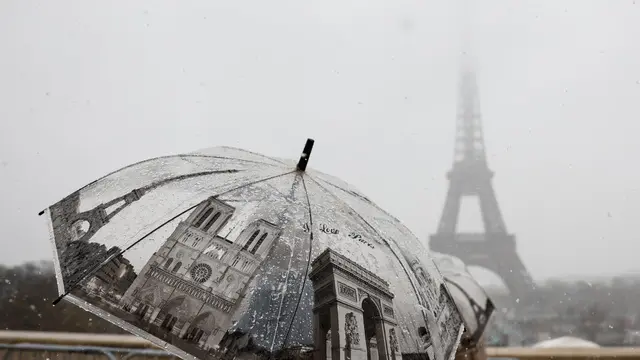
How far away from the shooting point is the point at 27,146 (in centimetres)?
1403

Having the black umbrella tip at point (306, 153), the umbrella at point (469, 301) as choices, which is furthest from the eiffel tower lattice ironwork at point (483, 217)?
the black umbrella tip at point (306, 153)

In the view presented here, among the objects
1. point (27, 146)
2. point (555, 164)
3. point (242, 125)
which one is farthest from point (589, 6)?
point (27, 146)

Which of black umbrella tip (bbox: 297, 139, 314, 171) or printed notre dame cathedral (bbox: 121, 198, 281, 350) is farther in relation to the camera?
black umbrella tip (bbox: 297, 139, 314, 171)

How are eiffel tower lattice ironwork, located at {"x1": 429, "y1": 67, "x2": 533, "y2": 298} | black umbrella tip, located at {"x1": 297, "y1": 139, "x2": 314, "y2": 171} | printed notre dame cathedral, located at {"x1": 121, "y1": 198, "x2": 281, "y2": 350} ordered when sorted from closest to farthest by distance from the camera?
printed notre dame cathedral, located at {"x1": 121, "y1": 198, "x2": 281, "y2": 350} < black umbrella tip, located at {"x1": 297, "y1": 139, "x2": 314, "y2": 171} < eiffel tower lattice ironwork, located at {"x1": 429, "y1": 67, "x2": 533, "y2": 298}

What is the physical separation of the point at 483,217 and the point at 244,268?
8.85m

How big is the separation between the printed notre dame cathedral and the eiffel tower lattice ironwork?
278 inches

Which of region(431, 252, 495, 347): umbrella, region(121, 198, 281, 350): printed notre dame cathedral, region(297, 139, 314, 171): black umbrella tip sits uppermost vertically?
region(297, 139, 314, 171): black umbrella tip

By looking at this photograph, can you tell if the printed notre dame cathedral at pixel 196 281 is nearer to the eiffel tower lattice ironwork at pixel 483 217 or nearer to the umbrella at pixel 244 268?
the umbrella at pixel 244 268

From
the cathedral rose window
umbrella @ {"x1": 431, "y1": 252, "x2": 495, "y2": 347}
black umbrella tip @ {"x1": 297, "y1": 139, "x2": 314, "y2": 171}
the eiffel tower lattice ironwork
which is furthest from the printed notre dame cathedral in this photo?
the eiffel tower lattice ironwork

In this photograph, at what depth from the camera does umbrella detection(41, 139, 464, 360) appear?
2.68ft

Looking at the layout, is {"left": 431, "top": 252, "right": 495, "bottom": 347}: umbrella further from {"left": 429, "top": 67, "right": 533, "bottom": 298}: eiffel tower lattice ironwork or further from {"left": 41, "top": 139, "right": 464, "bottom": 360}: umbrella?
{"left": 429, "top": 67, "right": 533, "bottom": 298}: eiffel tower lattice ironwork

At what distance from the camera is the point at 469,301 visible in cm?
122

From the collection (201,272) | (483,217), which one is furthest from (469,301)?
(483,217)

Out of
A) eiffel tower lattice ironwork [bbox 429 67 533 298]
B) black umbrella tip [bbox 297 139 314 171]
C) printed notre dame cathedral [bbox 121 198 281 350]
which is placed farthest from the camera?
eiffel tower lattice ironwork [bbox 429 67 533 298]
